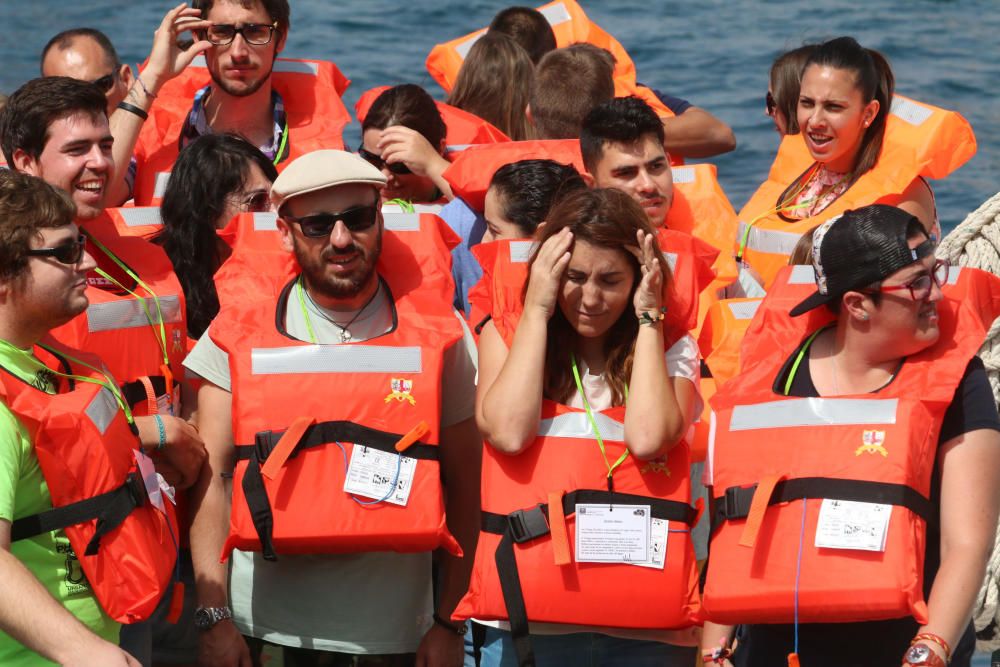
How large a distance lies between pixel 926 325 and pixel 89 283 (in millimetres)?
2201

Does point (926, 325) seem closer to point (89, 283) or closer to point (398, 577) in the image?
point (398, 577)

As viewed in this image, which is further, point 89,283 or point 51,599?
point 89,283

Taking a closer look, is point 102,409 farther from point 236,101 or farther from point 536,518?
point 236,101

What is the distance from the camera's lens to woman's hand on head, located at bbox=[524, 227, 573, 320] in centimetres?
338

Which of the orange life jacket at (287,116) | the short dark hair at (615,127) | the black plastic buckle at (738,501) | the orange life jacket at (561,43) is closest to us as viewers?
the black plastic buckle at (738,501)

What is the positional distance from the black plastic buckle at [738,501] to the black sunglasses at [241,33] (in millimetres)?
2432

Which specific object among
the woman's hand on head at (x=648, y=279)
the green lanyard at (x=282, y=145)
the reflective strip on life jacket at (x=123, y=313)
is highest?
the green lanyard at (x=282, y=145)

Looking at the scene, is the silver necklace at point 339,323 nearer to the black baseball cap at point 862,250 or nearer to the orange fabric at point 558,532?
the orange fabric at point 558,532

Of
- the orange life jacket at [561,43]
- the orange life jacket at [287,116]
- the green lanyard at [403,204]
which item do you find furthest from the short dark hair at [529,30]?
the green lanyard at [403,204]

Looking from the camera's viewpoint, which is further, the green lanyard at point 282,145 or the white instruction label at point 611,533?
the green lanyard at point 282,145

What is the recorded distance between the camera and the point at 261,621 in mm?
3639

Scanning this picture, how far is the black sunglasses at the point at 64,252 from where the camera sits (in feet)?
10.3

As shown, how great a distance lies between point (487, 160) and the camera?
461cm

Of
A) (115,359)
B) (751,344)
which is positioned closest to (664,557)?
(751,344)
